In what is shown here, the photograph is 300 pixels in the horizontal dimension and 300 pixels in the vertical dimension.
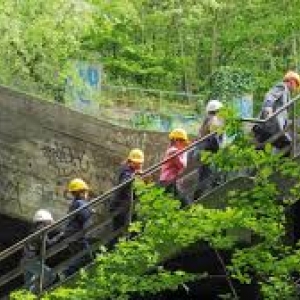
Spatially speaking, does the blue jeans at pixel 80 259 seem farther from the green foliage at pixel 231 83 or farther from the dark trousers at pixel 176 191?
the green foliage at pixel 231 83

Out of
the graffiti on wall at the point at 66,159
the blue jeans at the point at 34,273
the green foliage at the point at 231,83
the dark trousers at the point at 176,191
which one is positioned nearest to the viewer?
the dark trousers at the point at 176,191

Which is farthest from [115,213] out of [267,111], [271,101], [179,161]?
[271,101]

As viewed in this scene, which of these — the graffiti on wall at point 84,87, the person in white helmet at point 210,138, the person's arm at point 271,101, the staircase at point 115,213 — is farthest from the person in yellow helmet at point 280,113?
the graffiti on wall at point 84,87

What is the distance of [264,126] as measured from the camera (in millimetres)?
10648

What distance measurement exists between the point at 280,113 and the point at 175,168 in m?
1.37

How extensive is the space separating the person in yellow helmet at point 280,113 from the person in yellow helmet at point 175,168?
955mm

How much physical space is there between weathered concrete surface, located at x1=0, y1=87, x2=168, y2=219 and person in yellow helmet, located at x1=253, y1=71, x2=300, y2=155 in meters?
4.74

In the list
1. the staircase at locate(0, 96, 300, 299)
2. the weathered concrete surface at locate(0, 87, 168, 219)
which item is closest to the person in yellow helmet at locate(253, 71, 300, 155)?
the staircase at locate(0, 96, 300, 299)

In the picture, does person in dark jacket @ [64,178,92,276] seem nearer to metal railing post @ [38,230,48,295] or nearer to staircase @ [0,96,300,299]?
staircase @ [0,96,300,299]

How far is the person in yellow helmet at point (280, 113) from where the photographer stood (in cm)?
1070

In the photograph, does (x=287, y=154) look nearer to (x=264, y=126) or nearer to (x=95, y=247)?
(x=264, y=126)

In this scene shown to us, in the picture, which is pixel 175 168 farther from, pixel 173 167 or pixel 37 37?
pixel 37 37

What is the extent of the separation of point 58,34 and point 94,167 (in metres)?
A: 3.78

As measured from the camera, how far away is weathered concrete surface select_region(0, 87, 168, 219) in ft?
48.5
